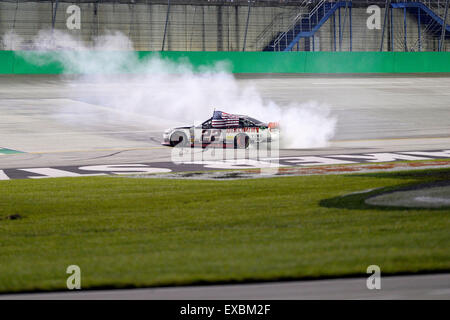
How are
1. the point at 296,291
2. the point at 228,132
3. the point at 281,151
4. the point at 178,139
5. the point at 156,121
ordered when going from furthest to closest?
the point at 156,121
the point at 178,139
the point at 281,151
the point at 228,132
the point at 296,291

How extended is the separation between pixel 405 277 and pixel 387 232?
227 cm

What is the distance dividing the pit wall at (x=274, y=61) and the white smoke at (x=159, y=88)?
19 centimetres

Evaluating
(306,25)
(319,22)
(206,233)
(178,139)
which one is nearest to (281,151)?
(178,139)

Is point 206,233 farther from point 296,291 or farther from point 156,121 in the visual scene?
point 156,121

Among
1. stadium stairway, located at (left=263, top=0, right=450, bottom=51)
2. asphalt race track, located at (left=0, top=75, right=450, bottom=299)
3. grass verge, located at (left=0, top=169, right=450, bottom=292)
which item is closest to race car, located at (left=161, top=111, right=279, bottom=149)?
asphalt race track, located at (left=0, top=75, right=450, bottom=299)

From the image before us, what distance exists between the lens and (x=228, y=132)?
2311cm

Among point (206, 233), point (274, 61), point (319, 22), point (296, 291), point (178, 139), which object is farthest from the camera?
point (319, 22)

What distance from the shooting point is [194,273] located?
8164 millimetres

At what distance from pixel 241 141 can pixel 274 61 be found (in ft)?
83.5

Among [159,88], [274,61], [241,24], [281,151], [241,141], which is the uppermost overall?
[241,24]

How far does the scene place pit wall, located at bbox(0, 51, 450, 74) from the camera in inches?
1689

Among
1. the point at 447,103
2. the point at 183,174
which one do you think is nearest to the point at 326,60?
the point at 447,103

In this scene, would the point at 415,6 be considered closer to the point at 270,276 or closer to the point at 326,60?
the point at 326,60

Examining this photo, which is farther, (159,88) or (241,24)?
(241,24)
